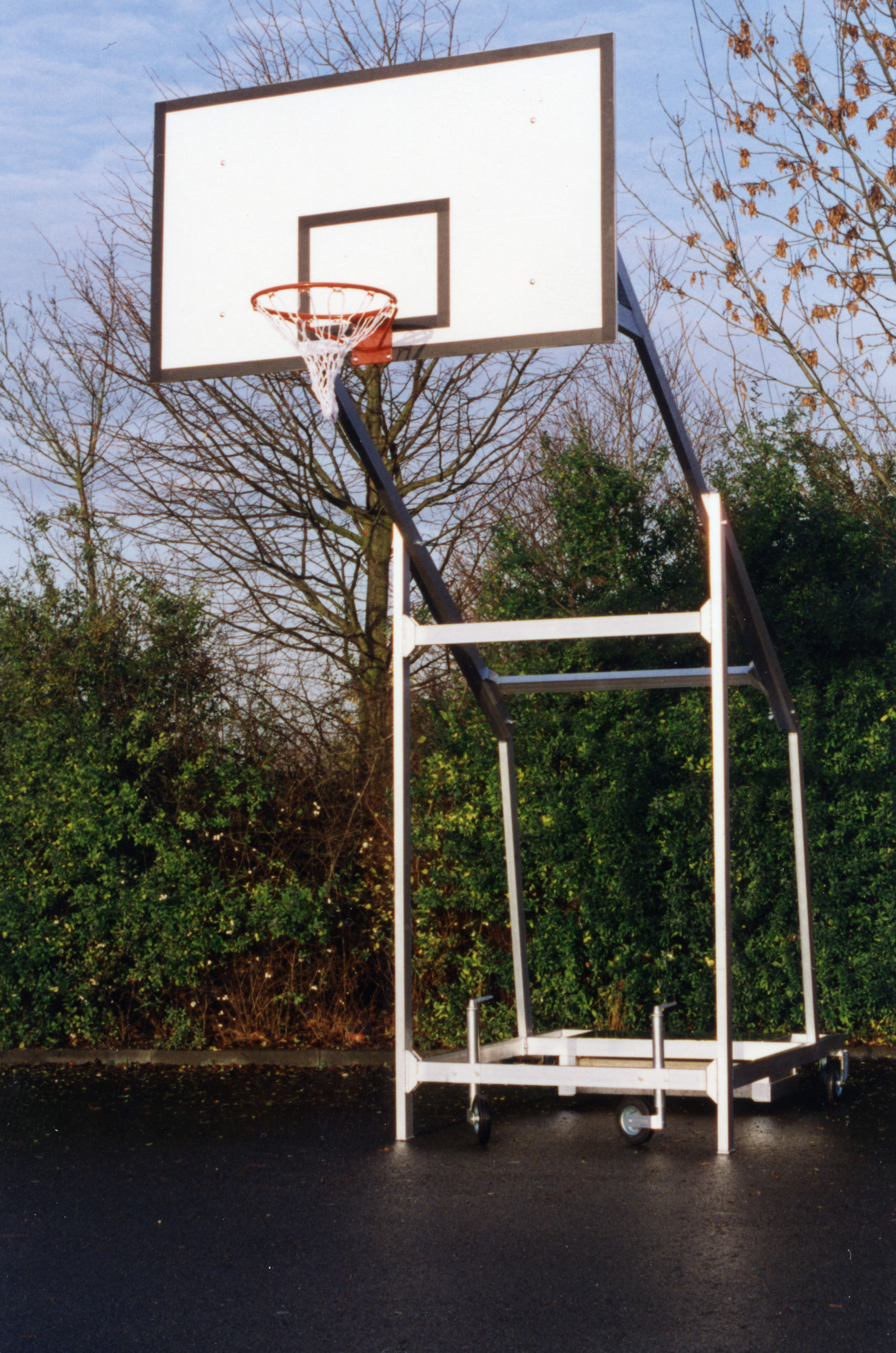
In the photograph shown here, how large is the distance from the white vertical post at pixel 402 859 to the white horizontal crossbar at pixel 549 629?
0.08 meters

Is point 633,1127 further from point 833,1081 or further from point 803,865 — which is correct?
point 803,865

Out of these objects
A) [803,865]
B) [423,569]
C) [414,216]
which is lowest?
[803,865]

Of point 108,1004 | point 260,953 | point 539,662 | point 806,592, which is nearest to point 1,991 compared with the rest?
point 108,1004

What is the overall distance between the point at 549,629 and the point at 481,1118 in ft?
7.00

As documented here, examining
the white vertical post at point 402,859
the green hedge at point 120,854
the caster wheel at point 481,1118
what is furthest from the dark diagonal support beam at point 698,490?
the green hedge at point 120,854

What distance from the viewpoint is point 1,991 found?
8.81 m

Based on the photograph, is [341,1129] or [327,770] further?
[327,770]

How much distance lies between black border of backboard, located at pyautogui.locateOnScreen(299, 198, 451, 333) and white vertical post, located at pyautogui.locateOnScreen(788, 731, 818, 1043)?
2.79 m

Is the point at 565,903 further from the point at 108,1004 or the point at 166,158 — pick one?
the point at 166,158

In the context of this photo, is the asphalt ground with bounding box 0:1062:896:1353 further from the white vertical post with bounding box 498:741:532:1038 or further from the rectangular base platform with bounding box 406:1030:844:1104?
the white vertical post with bounding box 498:741:532:1038

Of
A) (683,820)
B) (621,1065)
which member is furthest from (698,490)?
(621,1065)

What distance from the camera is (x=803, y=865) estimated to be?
275 inches

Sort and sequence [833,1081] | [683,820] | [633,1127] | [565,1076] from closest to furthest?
[565,1076] < [633,1127] < [833,1081] < [683,820]

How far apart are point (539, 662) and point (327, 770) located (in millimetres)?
1586
